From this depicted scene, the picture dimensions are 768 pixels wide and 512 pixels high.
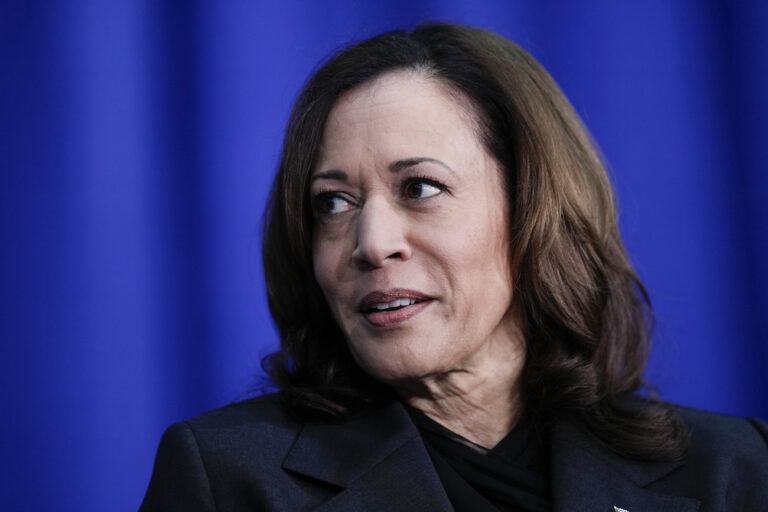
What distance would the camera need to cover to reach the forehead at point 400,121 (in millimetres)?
1608

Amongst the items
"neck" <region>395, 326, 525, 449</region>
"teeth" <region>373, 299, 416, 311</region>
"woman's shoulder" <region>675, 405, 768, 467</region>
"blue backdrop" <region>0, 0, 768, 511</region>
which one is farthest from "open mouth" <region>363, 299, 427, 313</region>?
"blue backdrop" <region>0, 0, 768, 511</region>

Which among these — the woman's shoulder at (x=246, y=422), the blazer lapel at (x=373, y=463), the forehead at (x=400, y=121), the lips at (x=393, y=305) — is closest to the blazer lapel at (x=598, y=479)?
the blazer lapel at (x=373, y=463)

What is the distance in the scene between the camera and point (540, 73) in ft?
6.09

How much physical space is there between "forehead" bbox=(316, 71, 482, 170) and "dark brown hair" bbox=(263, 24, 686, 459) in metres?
0.03

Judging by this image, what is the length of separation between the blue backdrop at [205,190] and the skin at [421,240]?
2.25ft

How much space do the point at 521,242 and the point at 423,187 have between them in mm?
236

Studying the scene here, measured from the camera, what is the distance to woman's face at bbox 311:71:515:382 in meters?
1.57

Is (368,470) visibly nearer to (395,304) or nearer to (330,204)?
(395,304)

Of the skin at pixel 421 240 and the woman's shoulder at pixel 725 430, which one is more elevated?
the skin at pixel 421 240

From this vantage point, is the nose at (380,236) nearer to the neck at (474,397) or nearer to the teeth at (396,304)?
the teeth at (396,304)

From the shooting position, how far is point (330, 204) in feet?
5.59

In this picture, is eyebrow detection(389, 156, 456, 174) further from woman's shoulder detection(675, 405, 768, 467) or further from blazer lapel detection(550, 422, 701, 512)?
woman's shoulder detection(675, 405, 768, 467)

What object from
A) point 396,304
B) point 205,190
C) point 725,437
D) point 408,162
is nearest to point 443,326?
point 396,304

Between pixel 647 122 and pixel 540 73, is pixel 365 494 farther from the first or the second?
pixel 647 122
